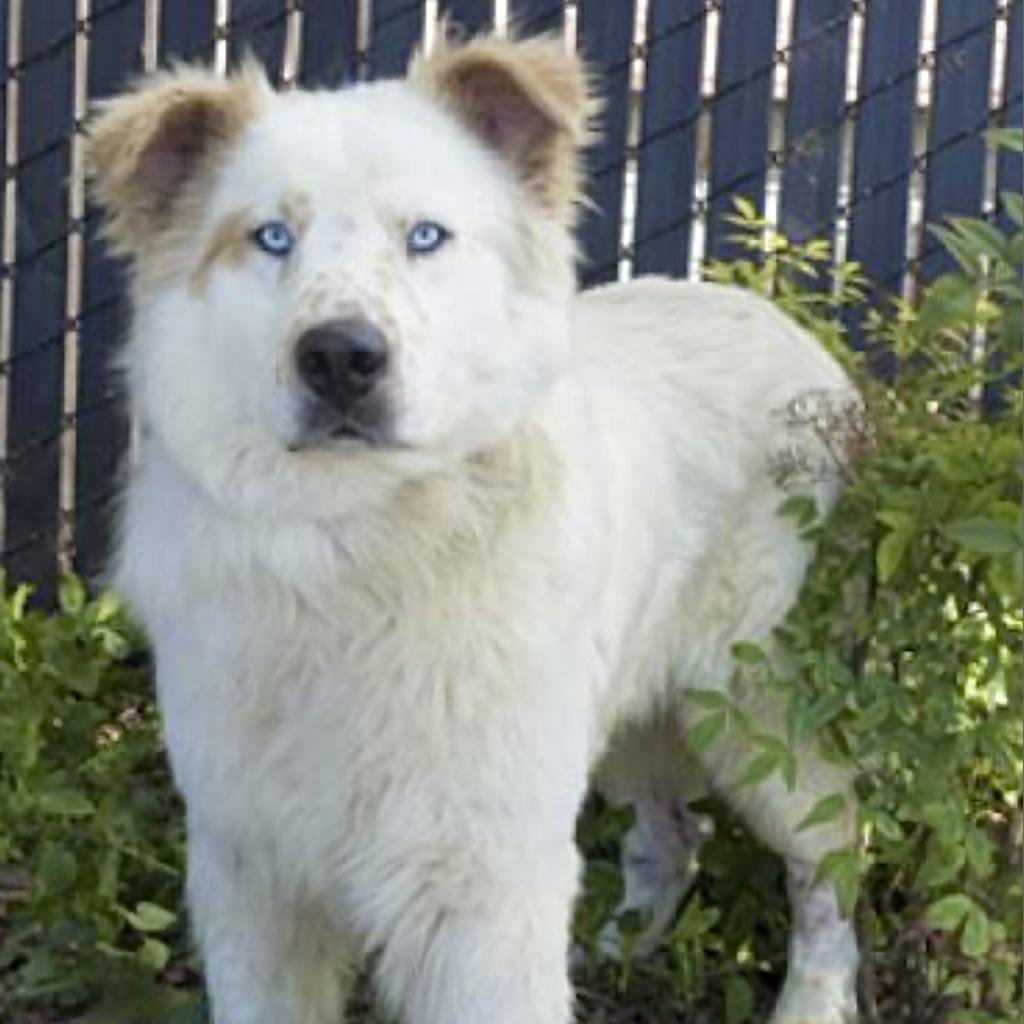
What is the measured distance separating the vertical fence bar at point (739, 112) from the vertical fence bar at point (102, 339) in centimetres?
128

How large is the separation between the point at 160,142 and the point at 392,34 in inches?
89.4

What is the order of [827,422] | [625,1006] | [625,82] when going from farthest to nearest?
[625,82], [625,1006], [827,422]

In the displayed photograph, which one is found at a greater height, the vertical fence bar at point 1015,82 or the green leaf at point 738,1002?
the vertical fence bar at point 1015,82

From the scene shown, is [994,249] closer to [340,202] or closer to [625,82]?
[340,202]

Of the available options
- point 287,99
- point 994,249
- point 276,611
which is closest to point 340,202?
Result: point 287,99

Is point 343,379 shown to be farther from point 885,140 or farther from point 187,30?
point 885,140

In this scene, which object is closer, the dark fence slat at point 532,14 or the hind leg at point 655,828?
the hind leg at point 655,828

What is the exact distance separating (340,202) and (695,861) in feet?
5.82

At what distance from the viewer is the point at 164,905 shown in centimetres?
492

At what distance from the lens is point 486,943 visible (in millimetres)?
3816

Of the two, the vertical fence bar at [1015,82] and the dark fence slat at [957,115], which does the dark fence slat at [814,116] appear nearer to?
the dark fence slat at [957,115]

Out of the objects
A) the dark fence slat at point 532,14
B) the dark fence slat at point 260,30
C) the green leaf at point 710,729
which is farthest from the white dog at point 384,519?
the dark fence slat at point 532,14

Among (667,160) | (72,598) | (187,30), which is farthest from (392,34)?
(72,598)

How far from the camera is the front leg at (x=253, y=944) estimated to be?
4035 millimetres
